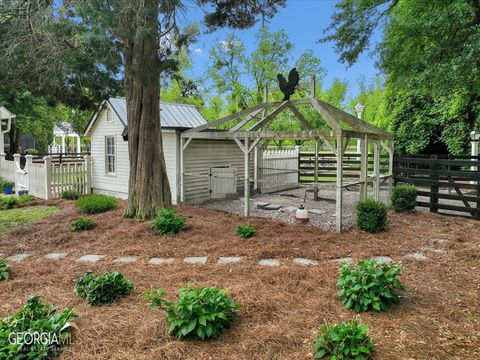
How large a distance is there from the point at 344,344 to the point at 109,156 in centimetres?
1096

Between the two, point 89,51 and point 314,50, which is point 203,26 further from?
point 314,50

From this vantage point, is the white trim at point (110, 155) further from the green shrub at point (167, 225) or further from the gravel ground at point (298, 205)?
the green shrub at point (167, 225)

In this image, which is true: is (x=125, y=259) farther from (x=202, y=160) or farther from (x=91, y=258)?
(x=202, y=160)

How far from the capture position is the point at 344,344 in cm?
259

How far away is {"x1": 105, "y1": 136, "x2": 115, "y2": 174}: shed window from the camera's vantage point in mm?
11867

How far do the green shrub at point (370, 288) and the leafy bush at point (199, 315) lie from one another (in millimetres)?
1182

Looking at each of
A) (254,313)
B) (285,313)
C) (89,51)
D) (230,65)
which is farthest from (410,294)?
(230,65)

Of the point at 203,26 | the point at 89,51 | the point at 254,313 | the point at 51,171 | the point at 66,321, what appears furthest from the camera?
the point at 51,171

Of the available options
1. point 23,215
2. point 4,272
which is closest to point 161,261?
point 4,272

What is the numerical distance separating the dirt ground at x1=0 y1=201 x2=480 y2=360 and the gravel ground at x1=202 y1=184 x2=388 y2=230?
104cm

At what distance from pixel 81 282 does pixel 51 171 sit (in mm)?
8675

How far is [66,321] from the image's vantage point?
3.01m

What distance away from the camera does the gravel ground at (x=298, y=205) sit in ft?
26.6

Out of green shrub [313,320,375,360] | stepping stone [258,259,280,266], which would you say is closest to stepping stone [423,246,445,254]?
stepping stone [258,259,280,266]
